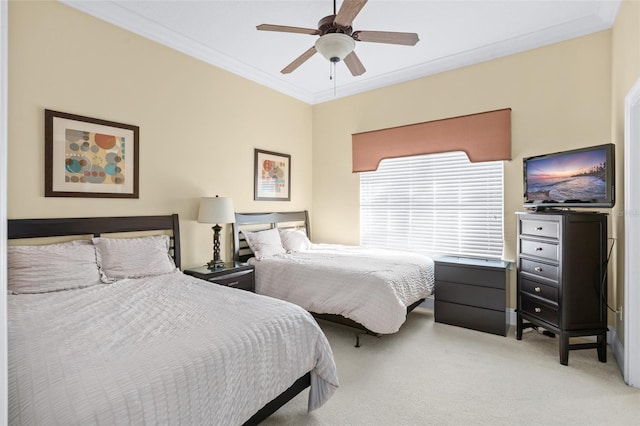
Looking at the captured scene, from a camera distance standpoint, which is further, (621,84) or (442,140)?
(442,140)

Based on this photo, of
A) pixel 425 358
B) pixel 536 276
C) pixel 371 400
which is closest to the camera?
pixel 371 400

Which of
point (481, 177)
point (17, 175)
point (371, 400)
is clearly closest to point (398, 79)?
point (481, 177)

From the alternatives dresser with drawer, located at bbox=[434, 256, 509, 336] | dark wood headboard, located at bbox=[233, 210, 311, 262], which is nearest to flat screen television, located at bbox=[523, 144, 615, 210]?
dresser with drawer, located at bbox=[434, 256, 509, 336]

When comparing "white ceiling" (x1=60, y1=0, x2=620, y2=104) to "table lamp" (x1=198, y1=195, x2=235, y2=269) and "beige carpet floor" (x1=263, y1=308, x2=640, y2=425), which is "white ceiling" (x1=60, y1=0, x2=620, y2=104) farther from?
"beige carpet floor" (x1=263, y1=308, x2=640, y2=425)

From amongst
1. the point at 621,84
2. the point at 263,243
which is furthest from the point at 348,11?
the point at 263,243

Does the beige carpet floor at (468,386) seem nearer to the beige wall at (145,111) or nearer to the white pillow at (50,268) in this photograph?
the white pillow at (50,268)

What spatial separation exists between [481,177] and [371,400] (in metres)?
2.83

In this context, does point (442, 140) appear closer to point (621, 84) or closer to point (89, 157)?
point (621, 84)

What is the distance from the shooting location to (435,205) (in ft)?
14.0

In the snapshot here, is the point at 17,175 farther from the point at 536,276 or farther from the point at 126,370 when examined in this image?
the point at 536,276

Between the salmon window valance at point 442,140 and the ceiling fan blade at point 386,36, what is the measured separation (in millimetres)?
1814

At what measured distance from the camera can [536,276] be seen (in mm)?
3045

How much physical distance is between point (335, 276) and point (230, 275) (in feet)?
3.56

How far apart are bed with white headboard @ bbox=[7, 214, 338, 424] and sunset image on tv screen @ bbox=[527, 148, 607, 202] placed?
8.26 ft
